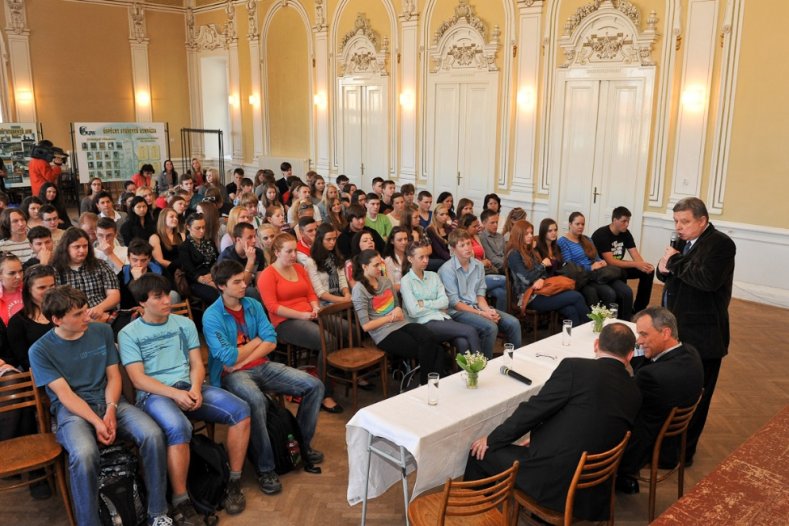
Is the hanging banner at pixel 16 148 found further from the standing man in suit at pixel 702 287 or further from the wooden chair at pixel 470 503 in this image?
the standing man in suit at pixel 702 287

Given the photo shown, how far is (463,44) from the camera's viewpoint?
405 inches

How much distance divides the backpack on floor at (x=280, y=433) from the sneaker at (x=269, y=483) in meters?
0.09

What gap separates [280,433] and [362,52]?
9442mm

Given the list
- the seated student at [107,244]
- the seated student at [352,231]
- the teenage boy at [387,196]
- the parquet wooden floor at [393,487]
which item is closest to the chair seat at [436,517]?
the parquet wooden floor at [393,487]

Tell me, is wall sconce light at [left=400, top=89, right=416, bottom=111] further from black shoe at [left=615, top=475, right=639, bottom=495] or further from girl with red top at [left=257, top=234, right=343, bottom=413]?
black shoe at [left=615, top=475, right=639, bottom=495]

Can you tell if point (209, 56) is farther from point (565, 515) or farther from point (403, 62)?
point (565, 515)

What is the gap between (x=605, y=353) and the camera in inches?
122

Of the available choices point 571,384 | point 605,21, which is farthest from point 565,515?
point 605,21

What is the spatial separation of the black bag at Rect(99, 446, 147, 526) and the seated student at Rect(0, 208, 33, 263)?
3142mm

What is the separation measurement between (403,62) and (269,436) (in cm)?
860

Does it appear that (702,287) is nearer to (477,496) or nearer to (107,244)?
(477,496)

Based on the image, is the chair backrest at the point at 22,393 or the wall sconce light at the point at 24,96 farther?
the wall sconce light at the point at 24,96

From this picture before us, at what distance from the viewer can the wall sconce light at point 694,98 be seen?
789 centimetres

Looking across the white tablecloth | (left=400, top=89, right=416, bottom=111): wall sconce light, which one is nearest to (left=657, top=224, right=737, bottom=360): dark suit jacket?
the white tablecloth
